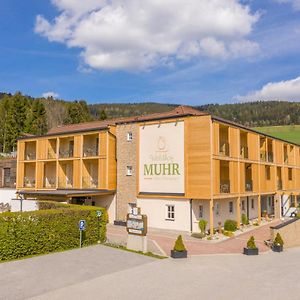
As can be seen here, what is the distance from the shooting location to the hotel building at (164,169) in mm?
28266

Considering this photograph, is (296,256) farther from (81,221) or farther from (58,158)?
(58,158)

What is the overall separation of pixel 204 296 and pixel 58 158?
26.9m

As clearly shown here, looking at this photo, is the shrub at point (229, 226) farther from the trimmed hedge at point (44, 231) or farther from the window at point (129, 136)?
the trimmed hedge at point (44, 231)

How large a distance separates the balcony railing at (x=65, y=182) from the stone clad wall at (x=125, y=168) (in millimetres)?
6230

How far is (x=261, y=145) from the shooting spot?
3925cm

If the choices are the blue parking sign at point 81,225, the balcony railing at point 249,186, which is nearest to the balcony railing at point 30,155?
the balcony railing at point 249,186

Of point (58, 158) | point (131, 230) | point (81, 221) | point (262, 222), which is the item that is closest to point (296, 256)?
point (131, 230)

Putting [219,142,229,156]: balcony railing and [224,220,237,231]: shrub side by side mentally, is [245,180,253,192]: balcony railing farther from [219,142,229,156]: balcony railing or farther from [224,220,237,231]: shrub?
[219,142,229,156]: balcony railing

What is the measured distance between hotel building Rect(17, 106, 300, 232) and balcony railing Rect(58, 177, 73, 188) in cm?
10

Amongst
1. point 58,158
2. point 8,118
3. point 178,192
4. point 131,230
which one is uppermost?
point 8,118

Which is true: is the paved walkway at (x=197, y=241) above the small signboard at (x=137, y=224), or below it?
below

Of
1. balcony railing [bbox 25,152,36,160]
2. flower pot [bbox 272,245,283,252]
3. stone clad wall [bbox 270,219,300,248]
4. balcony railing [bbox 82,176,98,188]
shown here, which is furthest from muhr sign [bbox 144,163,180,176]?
balcony railing [bbox 25,152,36,160]

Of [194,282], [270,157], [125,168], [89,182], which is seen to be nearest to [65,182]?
[89,182]

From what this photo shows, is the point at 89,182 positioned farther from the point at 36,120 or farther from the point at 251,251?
the point at 36,120
